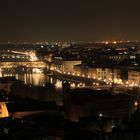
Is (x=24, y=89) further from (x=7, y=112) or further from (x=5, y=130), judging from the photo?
(x=5, y=130)

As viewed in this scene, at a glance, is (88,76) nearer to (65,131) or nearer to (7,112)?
(7,112)

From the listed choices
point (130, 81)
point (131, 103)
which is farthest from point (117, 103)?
point (130, 81)

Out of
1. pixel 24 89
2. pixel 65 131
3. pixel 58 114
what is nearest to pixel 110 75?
pixel 24 89

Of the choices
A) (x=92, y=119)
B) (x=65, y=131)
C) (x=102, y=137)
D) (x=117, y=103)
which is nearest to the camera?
(x=102, y=137)

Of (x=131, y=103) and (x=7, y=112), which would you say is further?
(x=131, y=103)

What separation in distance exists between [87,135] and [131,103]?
3481 mm

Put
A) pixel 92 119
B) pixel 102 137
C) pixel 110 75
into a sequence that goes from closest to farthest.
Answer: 1. pixel 102 137
2. pixel 92 119
3. pixel 110 75

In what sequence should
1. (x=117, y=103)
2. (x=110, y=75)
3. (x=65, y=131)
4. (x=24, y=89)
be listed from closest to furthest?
(x=65, y=131) < (x=117, y=103) < (x=24, y=89) < (x=110, y=75)

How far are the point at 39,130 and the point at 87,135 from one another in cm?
57

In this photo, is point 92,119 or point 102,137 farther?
point 92,119

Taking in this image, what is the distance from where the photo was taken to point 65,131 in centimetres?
563

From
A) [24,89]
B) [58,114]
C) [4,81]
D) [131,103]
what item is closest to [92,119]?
[58,114]

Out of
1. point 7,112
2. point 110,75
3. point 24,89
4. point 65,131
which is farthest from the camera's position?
point 110,75

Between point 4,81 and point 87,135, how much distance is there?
306 inches
